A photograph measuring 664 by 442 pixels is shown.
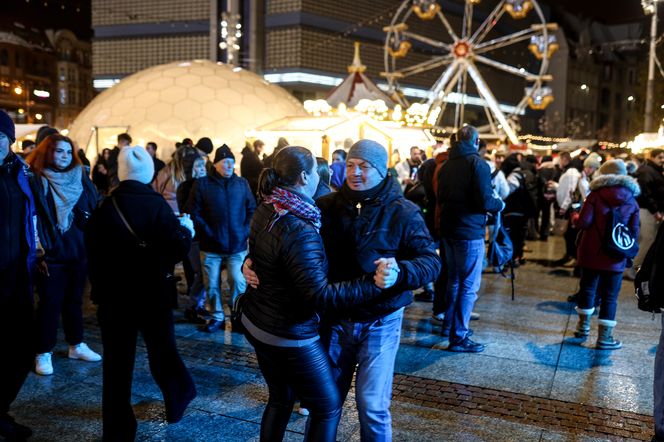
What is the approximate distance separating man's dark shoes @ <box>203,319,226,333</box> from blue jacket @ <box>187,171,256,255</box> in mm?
720

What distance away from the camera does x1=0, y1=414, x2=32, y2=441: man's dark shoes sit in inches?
145

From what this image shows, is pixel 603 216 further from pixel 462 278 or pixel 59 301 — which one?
pixel 59 301

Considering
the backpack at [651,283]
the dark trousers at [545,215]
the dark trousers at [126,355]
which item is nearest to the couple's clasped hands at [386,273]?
the dark trousers at [126,355]

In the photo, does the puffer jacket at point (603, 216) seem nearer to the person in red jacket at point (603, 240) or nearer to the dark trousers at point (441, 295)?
the person in red jacket at point (603, 240)

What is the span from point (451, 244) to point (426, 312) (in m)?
1.63

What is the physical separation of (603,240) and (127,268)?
161 inches

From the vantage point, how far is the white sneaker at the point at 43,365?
4.79 m

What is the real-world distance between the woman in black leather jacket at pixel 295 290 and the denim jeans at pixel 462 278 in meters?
2.85

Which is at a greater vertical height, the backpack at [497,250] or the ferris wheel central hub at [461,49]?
the ferris wheel central hub at [461,49]

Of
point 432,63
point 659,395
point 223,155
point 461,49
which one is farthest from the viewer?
point 432,63

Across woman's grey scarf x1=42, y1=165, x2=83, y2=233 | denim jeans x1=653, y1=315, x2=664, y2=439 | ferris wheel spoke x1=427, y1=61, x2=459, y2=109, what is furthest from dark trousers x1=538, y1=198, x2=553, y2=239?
ferris wheel spoke x1=427, y1=61, x2=459, y2=109

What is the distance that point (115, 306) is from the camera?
11.9ft

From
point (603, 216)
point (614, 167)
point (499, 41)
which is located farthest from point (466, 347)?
point (499, 41)

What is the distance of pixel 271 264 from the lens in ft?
8.87
